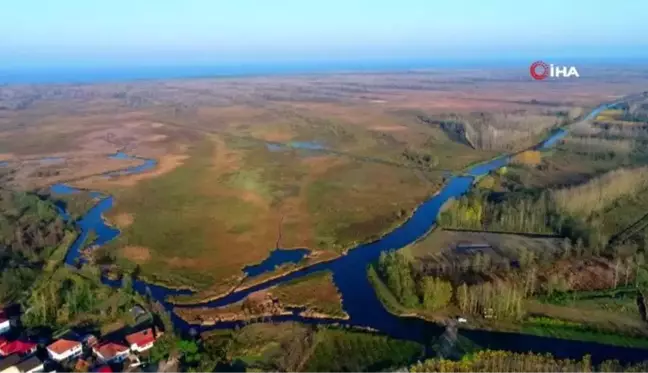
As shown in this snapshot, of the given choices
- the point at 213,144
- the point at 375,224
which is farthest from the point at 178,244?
the point at 213,144

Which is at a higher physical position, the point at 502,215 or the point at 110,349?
the point at 502,215

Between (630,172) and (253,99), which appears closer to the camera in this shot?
(630,172)

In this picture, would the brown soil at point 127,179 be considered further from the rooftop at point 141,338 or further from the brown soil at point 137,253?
the rooftop at point 141,338

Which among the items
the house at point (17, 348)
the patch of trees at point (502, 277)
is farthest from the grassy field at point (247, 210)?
the house at point (17, 348)

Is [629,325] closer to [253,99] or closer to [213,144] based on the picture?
[213,144]

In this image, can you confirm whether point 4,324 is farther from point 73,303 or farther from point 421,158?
point 421,158

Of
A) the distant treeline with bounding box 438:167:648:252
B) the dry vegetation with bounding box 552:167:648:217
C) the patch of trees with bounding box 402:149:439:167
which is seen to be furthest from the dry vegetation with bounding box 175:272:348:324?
the patch of trees with bounding box 402:149:439:167

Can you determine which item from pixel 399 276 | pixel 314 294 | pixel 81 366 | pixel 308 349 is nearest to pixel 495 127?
pixel 399 276
